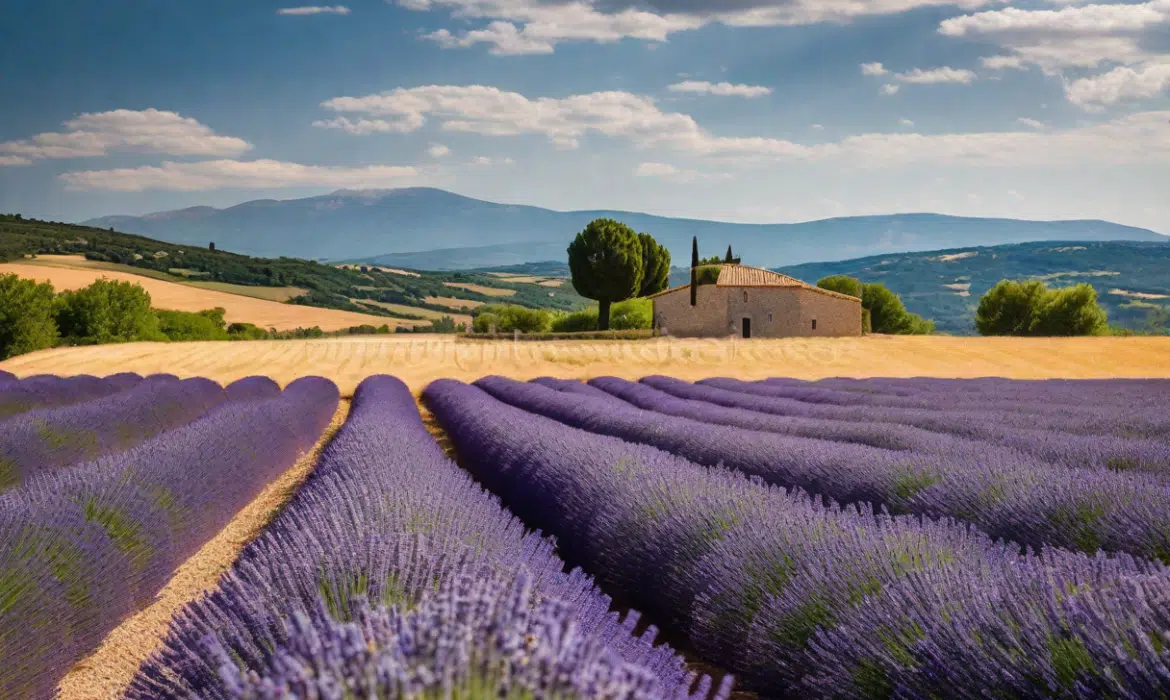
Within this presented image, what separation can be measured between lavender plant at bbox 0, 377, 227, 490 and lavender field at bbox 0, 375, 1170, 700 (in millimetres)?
46

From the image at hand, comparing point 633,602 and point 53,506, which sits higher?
point 53,506

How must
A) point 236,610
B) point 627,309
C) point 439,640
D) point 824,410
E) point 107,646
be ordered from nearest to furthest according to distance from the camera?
point 439,640 < point 236,610 < point 107,646 < point 824,410 < point 627,309

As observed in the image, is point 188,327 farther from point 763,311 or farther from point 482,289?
point 482,289

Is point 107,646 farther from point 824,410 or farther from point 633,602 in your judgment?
point 824,410

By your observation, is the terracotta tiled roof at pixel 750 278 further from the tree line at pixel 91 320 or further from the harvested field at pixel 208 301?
the harvested field at pixel 208 301

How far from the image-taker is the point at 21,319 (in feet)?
87.5

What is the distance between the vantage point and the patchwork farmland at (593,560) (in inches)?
56.5

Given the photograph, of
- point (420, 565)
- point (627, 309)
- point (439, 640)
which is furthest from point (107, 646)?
point (627, 309)

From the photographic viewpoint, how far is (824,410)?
893cm

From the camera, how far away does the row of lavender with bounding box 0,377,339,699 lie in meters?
3.05

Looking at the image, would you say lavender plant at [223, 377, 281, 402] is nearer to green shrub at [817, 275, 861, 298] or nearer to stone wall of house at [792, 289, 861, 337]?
→ stone wall of house at [792, 289, 861, 337]

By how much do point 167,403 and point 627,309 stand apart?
99.7 feet

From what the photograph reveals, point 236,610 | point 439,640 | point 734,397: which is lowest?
point 734,397

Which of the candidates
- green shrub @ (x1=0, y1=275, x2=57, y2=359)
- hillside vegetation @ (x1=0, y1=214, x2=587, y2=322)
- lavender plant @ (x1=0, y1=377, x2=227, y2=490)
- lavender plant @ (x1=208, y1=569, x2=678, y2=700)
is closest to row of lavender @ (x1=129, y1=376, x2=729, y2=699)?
lavender plant @ (x1=208, y1=569, x2=678, y2=700)
